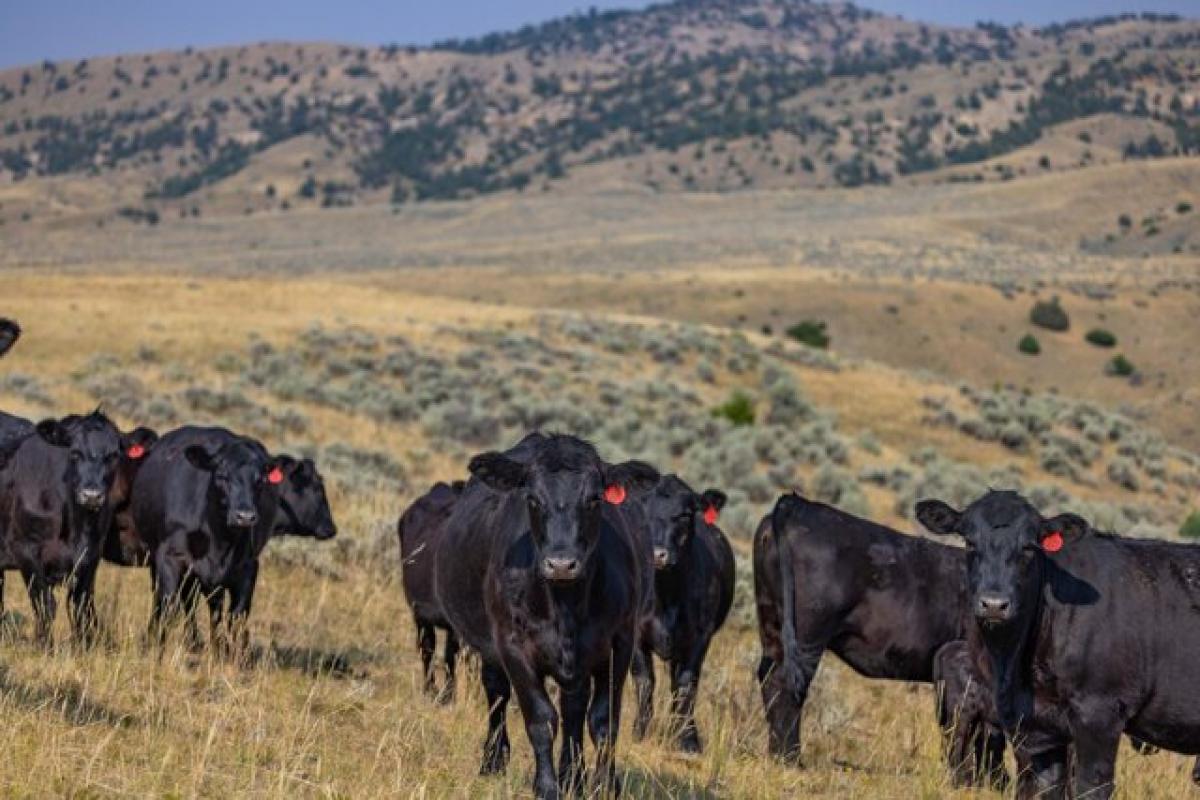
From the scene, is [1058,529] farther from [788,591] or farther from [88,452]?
[88,452]

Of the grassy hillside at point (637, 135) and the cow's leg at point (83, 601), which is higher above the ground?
the grassy hillside at point (637, 135)

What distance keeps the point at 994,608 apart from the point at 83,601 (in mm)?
6041

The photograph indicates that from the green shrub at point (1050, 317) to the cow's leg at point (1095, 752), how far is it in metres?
57.1

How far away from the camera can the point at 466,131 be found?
181 meters

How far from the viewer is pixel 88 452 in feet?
33.5

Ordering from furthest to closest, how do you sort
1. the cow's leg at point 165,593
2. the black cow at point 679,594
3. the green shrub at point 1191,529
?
1. the green shrub at point 1191,529
2. the black cow at point 679,594
3. the cow's leg at point 165,593

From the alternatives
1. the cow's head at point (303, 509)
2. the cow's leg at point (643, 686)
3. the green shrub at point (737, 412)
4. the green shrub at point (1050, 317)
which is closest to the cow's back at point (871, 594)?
the cow's leg at point (643, 686)

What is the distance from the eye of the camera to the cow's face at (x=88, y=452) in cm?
1010

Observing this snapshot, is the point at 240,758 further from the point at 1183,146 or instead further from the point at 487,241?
the point at 1183,146

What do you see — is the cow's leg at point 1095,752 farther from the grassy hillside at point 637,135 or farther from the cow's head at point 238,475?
the grassy hillside at point 637,135

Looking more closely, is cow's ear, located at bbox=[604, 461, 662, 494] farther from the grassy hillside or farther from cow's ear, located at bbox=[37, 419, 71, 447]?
the grassy hillside

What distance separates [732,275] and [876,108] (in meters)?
100

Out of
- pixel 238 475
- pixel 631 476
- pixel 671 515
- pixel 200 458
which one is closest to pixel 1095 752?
pixel 631 476

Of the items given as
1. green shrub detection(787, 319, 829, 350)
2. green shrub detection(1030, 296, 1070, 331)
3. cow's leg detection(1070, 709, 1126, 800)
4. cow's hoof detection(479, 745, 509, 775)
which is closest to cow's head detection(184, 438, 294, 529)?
cow's hoof detection(479, 745, 509, 775)
